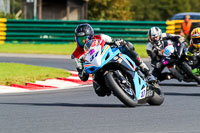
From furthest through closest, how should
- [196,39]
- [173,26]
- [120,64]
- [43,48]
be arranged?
[173,26], [43,48], [196,39], [120,64]

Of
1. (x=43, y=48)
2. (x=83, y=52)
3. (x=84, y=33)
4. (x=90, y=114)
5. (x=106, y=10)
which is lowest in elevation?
(x=43, y=48)

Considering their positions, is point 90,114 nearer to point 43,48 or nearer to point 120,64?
point 120,64

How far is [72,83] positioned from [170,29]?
1402cm

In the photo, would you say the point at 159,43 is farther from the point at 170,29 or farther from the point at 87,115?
the point at 170,29

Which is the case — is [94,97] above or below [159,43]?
below

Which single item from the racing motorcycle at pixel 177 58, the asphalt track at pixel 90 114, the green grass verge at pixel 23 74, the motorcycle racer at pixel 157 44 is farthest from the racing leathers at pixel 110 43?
the green grass verge at pixel 23 74

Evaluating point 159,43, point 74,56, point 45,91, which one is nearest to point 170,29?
point 159,43

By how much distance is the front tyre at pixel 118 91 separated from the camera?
9.27 m

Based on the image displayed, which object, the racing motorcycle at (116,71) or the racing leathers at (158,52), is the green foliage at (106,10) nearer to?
the racing leathers at (158,52)

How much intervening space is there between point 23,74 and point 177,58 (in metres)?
4.18

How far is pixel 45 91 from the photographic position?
13.1 metres

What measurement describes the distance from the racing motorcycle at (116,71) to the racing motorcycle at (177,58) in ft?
13.1

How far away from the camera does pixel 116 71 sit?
9414mm

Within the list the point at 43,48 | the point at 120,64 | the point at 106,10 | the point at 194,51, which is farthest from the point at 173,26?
the point at 106,10
